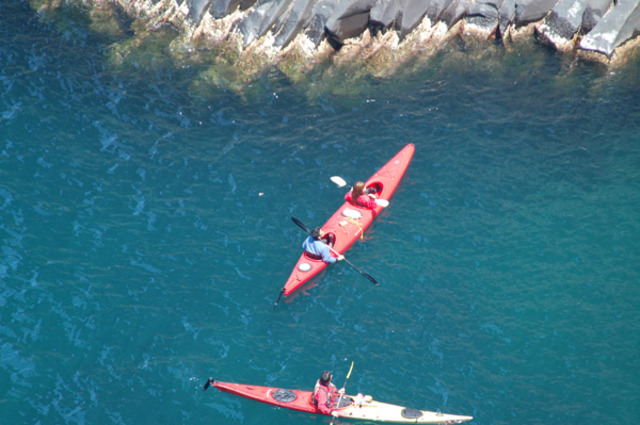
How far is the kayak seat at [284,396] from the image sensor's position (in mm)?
14477

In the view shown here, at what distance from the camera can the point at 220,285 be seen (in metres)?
17.4

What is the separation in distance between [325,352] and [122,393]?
5185mm

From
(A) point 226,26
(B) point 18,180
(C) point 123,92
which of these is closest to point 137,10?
(A) point 226,26

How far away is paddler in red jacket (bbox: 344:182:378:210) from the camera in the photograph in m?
19.6

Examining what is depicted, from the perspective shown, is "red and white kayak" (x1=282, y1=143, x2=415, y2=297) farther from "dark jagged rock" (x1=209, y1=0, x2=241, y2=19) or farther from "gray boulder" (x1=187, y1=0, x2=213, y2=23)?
"gray boulder" (x1=187, y1=0, x2=213, y2=23)

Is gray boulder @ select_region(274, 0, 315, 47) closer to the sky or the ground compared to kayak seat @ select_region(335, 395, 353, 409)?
closer to the sky

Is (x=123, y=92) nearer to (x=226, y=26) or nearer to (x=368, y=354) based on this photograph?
(x=226, y=26)

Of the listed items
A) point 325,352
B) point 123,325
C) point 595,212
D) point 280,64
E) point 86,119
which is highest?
point 280,64

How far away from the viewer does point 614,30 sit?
84.2ft

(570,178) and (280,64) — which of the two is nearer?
(570,178)

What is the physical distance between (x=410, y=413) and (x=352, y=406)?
4.61ft

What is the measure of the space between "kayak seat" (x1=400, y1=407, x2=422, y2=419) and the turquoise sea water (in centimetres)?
39

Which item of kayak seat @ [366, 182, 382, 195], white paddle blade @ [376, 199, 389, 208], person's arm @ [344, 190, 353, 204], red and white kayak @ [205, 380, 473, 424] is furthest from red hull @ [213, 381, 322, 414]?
kayak seat @ [366, 182, 382, 195]

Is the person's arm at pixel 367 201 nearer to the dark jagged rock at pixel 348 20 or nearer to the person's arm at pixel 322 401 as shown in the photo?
the person's arm at pixel 322 401
